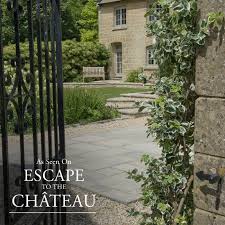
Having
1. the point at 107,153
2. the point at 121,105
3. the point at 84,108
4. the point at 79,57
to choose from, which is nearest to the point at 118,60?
the point at 79,57

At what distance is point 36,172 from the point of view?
2441 millimetres

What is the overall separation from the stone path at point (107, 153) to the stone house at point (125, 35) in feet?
40.9

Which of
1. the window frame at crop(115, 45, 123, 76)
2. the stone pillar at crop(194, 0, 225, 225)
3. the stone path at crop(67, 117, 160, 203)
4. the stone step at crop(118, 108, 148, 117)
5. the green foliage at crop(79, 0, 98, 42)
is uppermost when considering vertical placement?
the green foliage at crop(79, 0, 98, 42)

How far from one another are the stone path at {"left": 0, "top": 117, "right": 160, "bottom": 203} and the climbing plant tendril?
201 centimetres

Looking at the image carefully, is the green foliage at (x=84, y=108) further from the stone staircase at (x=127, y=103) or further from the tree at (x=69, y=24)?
the tree at (x=69, y=24)

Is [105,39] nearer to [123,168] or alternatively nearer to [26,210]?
[123,168]

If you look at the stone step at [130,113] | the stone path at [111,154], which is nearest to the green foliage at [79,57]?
the stone step at [130,113]

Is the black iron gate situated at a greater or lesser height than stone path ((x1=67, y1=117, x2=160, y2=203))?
greater

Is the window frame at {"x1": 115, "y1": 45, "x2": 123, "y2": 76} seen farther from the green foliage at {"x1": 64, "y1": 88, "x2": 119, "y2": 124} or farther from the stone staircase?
the green foliage at {"x1": 64, "y1": 88, "x2": 119, "y2": 124}

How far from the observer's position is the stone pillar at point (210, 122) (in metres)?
2.07

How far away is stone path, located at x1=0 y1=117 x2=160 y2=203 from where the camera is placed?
506 cm

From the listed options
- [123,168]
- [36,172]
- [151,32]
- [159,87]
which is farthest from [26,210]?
[123,168]

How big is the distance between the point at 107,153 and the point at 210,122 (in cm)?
488

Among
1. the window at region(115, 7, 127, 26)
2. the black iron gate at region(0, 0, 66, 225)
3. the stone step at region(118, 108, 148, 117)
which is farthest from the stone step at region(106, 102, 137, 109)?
the window at region(115, 7, 127, 26)
